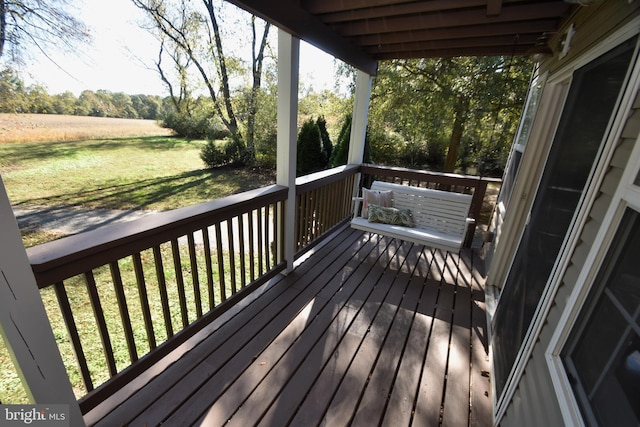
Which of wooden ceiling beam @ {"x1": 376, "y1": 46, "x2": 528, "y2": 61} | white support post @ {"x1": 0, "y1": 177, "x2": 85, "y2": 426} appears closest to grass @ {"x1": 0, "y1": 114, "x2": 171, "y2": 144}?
white support post @ {"x1": 0, "y1": 177, "x2": 85, "y2": 426}

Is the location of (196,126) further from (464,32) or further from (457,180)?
(464,32)

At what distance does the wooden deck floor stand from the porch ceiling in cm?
226

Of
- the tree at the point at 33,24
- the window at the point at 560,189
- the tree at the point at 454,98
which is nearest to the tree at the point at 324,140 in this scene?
the tree at the point at 454,98

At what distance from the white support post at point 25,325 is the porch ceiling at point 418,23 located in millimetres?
1628

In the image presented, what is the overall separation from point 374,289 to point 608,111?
2.10 m

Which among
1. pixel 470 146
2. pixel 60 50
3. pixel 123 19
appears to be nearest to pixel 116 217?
pixel 60 50

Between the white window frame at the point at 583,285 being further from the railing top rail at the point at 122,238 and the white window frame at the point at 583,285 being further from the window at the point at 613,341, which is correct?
the railing top rail at the point at 122,238

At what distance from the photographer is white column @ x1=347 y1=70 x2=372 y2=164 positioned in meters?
3.79

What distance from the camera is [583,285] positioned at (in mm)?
911

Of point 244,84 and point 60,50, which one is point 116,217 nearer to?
point 60,50

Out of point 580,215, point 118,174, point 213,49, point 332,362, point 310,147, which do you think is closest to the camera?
point 580,215

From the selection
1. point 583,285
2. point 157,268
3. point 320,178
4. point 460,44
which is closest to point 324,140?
point 320,178

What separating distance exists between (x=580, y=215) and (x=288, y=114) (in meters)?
1.95

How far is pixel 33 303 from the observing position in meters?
1.05
